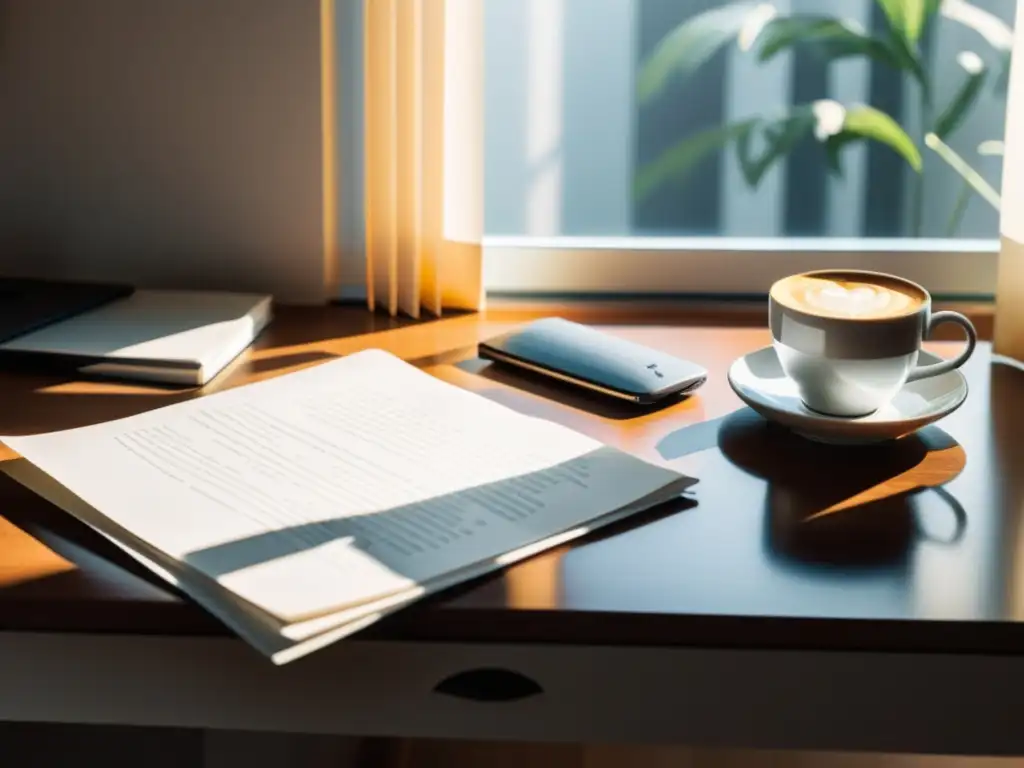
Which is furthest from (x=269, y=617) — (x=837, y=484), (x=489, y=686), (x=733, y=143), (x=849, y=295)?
(x=733, y=143)

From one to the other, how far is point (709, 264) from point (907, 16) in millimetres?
409

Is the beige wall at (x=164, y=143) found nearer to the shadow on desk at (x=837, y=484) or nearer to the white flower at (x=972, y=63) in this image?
the shadow on desk at (x=837, y=484)

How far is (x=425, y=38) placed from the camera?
1171 millimetres

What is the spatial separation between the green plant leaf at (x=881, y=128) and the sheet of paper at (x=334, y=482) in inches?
29.0

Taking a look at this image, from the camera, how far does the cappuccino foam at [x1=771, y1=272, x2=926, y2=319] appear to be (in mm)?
901

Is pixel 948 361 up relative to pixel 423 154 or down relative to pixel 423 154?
down

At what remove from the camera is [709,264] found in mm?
1278

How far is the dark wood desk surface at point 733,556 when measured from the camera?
69 centimetres

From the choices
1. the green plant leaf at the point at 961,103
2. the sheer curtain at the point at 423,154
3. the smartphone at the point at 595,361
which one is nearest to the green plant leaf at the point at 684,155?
the green plant leaf at the point at 961,103

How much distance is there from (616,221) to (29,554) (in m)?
1.28

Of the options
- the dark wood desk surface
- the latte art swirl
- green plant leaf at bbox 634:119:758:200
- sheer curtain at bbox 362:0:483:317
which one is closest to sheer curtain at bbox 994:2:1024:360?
the dark wood desk surface

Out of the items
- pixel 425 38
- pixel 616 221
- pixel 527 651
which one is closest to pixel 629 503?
pixel 527 651

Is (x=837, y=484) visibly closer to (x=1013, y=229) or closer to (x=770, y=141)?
(x=1013, y=229)

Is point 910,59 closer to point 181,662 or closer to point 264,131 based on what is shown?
point 264,131
